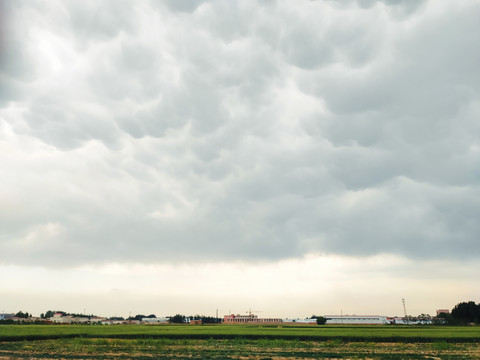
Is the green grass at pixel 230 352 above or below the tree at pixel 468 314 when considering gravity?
below

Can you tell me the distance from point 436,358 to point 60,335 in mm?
77510

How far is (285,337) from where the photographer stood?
287 feet

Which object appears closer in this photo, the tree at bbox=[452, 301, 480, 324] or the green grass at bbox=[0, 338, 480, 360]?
the green grass at bbox=[0, 338, 480, 360]

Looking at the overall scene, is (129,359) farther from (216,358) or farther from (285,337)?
(285,337)

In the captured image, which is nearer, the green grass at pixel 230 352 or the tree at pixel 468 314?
the green grass at pixel 230 352

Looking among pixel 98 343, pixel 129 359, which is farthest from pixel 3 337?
pixel 129 359

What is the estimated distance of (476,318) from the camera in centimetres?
19012

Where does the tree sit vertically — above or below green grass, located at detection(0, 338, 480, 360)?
above

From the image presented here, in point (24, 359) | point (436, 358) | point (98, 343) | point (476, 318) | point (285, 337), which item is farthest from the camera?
point (476, 318)

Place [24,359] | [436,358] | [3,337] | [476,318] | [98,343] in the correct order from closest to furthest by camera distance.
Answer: [24,359]
[436,358]
[98,343]
[3,337]
[476,318]

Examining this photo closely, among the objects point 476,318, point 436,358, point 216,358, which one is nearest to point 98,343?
point 216,358

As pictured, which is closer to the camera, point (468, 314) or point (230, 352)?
point (230, 352)

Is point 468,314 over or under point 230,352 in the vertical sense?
over

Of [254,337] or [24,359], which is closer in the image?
[24,359]
